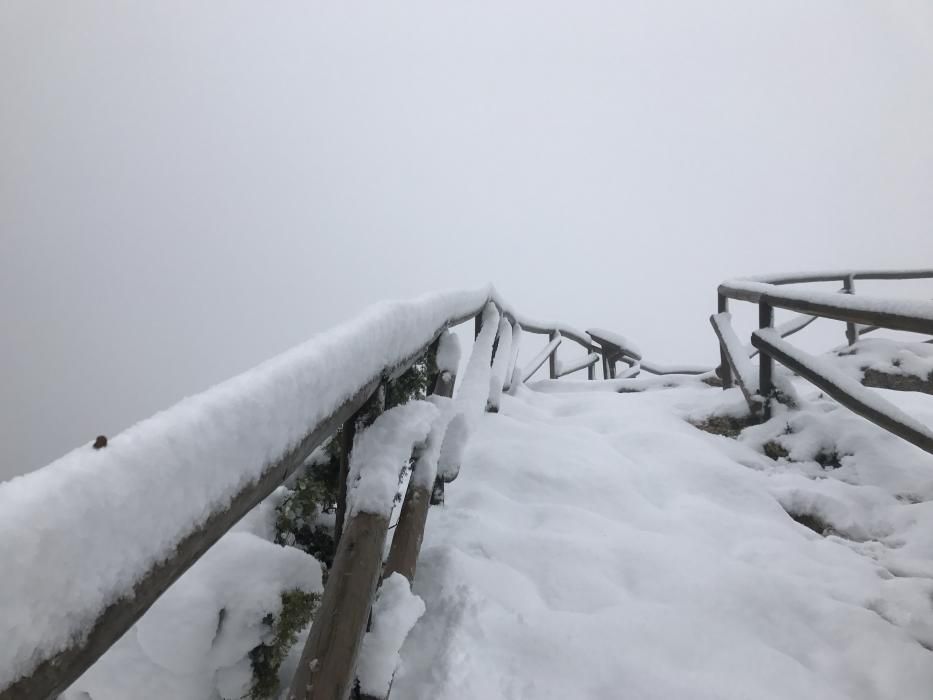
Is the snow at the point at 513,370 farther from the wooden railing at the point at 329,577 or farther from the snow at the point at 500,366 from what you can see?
the wooden railing at the point at 329,577

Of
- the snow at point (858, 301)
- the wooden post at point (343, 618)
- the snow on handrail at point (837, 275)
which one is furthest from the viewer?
the snow on handrail at point (837, 275)

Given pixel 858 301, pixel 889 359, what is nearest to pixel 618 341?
pixel 889 359

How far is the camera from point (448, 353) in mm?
2361

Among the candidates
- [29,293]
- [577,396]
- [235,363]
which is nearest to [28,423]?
[235,363]

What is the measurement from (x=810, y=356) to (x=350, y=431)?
8.76ft

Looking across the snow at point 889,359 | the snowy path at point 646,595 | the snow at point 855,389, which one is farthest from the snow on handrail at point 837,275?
the snowy path at point 646,595

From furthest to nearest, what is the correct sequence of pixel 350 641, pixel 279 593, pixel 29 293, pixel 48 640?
1. pixel 29 293
2. pixel 279 593
3. pixel 350 641
4. pixel 48 640

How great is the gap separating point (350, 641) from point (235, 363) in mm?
168573

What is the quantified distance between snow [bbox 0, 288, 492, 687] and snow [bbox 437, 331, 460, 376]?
1383mm

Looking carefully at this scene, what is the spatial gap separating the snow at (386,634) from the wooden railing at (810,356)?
75.8 inches

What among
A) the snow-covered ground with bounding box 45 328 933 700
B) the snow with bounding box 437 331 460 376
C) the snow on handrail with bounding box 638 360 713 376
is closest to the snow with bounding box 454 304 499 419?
the snow-covered ground with bounding box 45 328 933 700

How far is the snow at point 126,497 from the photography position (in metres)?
0.43

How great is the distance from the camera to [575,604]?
171cm

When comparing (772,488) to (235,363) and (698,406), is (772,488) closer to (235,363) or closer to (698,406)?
(698,406)
